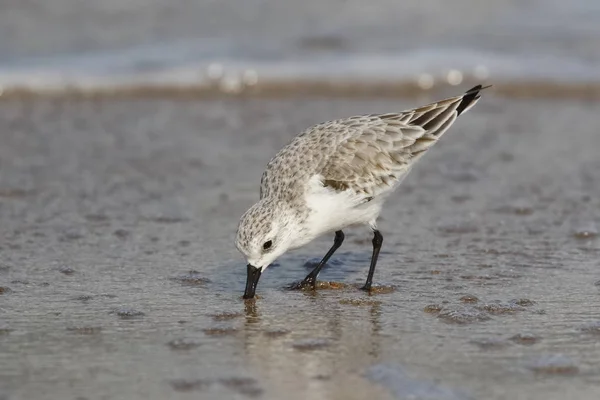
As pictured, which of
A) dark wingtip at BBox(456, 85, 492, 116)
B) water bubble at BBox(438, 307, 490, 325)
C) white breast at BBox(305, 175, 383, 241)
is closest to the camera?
water bubble at BBox(438, 307, 490, 325)

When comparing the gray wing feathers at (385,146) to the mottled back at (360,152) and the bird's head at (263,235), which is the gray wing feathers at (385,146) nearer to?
the mottled back at (360,152)

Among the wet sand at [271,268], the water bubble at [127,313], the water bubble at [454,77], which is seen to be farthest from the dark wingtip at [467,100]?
the water bubble at [454,77]

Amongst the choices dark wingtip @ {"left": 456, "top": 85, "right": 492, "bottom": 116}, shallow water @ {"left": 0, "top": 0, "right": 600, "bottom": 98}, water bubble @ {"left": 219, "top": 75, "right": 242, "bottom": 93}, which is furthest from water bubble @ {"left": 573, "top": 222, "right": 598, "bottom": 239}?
water bubble @ {"left": 219, "top": 75, "right": 242, "bottom": 93}

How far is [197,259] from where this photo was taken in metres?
6.34

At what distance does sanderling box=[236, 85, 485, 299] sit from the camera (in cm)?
552

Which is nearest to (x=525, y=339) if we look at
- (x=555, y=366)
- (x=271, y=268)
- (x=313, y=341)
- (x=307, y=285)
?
(x=555, y=366)

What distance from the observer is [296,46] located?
38.2 feet

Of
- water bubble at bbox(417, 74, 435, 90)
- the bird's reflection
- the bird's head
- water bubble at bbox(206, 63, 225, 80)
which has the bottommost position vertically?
the bird's reflection

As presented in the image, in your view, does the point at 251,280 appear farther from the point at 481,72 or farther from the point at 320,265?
the point at 481,72

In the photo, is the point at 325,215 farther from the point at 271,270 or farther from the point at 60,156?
the point at 60,156

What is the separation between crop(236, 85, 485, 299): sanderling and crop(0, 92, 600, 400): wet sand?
31 cm

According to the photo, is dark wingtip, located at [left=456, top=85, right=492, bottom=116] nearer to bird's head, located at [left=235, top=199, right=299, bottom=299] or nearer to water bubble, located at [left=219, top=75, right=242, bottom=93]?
bird's head, located at [left=235, top=199, right=299, bottom=299]

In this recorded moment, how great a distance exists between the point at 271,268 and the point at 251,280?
77 cm

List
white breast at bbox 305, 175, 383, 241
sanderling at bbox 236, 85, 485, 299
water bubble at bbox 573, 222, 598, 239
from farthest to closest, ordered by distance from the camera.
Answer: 1. water bubble at bbox 573, 222, 598, 239
2. white breast at bbox 305, 175, 383, 241
3. sanderling at bbox 236, 85, 485, 299
